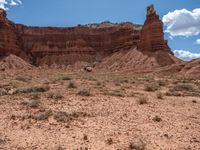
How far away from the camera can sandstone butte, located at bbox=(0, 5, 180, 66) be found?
70875 mm

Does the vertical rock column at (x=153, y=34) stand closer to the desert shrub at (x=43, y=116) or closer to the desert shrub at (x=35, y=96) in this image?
the desert shrub at (x=35, y=96)

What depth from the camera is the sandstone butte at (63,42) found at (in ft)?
233

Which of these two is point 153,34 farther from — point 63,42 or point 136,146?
point 136,146

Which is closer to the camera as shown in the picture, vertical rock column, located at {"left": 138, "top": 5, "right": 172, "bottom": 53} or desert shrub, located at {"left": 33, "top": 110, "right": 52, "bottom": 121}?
desert shrub, located at {"left": 33, "top": 110, "right": 52, "bottom": 121}

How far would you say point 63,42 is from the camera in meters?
80.7

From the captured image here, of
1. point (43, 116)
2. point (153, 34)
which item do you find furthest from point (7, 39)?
point (43, 116)

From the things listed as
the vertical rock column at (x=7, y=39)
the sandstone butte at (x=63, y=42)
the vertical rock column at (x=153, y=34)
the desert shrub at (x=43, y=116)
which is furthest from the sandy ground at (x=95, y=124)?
the vertical rock column at (x=7, y=39)

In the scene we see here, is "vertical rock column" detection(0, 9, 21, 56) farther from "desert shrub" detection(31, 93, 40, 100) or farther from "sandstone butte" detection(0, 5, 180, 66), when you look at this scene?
"desert shrub" detection(31, 93, 40, 100)

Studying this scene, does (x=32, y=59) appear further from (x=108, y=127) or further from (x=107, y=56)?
(x=108, y=127)

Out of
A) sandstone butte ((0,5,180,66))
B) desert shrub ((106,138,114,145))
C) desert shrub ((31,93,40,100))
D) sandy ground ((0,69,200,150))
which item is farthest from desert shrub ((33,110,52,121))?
sandstone butte ((0,5,180,66))

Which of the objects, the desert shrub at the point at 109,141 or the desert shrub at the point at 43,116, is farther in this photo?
the desert shrub at the point at 43,116

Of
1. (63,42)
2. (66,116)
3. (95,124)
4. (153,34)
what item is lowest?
(95,124)

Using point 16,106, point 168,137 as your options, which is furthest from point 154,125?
point 16,106

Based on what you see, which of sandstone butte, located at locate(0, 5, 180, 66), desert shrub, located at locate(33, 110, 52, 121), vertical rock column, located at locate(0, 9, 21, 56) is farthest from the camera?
sandstone butte, located at locate(0, 5, 180, 66)
